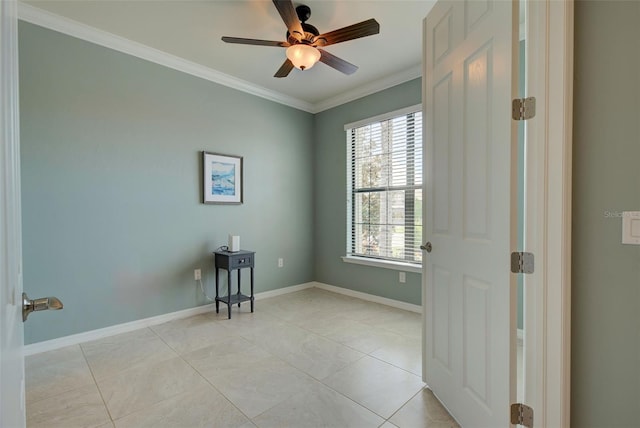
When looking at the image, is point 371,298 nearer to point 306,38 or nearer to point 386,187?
point 386,187

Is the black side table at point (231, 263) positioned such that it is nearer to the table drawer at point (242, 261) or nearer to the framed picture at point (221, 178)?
the table drawer at point (242, 261)

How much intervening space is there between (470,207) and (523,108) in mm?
487

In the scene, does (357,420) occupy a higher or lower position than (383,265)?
lower

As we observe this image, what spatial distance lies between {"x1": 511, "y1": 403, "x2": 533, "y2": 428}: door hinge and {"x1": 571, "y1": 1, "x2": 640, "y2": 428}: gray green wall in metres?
0.15

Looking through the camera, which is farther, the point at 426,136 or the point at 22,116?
the point at 22,116

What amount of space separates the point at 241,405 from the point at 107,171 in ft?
7.73

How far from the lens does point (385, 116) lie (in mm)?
3756

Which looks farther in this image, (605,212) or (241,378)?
(241,378)

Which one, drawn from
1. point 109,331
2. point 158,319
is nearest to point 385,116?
point 158,319

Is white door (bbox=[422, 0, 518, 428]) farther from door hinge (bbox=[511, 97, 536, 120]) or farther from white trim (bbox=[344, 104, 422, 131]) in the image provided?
white trim (bbox=[344, 104, 422, 131])

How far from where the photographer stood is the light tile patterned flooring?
1.71 metres

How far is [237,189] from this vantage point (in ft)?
12.4

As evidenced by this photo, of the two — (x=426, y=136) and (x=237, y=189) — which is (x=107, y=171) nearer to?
(x=237, y=189)

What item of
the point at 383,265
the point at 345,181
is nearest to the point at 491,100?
the point at 383,265
